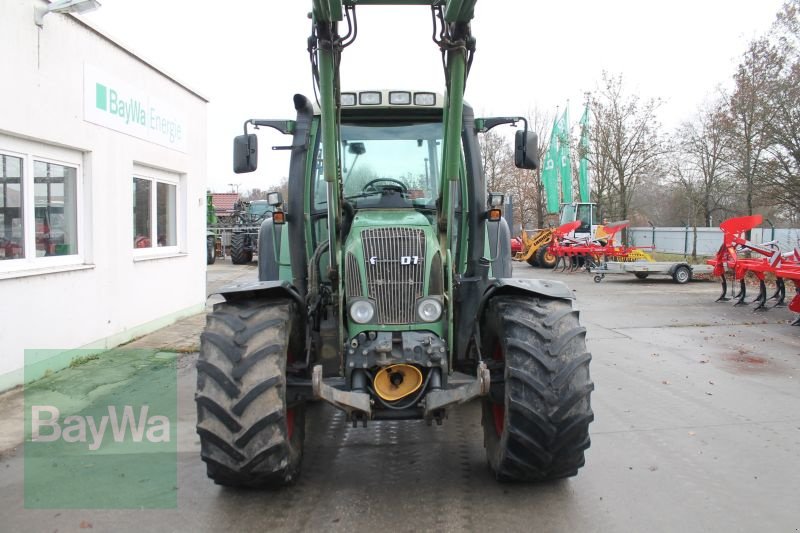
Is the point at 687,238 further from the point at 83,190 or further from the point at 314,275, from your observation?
the point at 314,275

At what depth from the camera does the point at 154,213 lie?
1016cm

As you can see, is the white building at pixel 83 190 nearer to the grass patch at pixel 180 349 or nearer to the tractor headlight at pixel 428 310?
the grass patch at pixel 180 349

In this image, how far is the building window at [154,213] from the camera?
9.74m

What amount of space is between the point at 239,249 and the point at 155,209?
59.4ft

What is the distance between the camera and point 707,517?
3.72 meters

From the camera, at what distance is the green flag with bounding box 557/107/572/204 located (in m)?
33.1

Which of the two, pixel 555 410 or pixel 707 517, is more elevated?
pixel 555 410

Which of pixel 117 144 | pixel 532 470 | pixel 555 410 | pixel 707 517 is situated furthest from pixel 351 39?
pixel 117 144

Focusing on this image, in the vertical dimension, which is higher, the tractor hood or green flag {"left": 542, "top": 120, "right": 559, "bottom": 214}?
green flag {"left": 542, "top": 120, "right": 559, "bottom": 214}

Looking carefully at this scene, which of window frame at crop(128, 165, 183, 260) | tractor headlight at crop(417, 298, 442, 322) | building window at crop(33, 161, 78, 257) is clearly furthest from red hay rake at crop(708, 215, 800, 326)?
building window at crop(33, 161, 78, 257)

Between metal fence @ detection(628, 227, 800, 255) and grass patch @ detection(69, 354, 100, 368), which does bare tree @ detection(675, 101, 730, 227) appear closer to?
metal fence @ detection(628, 227, 800, 255)

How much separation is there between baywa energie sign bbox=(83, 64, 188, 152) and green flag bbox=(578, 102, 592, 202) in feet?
80.7

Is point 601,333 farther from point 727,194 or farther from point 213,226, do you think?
point 727,194

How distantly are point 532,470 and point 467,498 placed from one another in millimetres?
436
